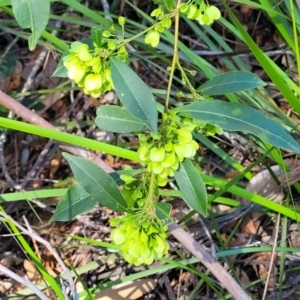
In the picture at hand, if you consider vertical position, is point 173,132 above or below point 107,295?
above

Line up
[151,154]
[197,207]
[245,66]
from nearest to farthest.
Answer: [151,154] → [197,207] → [245,66]

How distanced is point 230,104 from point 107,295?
0.76 meters

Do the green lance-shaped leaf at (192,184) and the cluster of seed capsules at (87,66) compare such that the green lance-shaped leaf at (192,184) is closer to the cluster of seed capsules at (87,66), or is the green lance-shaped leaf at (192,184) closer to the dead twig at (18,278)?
the cluster of seed capsules at (87,66)

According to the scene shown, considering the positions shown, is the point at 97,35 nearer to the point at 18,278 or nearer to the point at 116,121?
the point at 116,121

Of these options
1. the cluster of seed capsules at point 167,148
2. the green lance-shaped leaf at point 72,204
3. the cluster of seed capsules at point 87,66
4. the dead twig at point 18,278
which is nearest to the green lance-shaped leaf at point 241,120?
the cluster of seed capsules at point 167,148

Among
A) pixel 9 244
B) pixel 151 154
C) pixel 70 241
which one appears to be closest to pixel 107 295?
pixel 70 241

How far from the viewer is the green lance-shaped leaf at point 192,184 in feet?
2.84

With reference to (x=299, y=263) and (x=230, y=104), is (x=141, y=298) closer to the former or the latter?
(x=299, y=263)

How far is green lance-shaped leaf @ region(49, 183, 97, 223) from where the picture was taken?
0.93m

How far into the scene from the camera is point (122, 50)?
82 cm

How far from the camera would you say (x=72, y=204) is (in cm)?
94

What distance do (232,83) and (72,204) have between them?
14.8 inches

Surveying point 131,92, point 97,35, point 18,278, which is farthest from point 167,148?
point 18,278

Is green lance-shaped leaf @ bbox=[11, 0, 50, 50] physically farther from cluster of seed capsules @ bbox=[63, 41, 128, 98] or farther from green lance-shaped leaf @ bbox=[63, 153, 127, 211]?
green lance-shaped leaf @ bbox=[63, 153, 127, 211]
